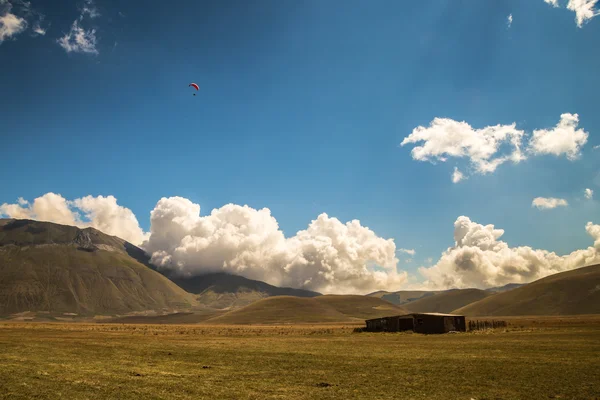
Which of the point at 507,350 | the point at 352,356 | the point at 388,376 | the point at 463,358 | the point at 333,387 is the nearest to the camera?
the point at 333,387

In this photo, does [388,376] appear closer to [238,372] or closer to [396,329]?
[238,372]

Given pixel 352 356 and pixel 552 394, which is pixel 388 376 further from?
pixel 352 356

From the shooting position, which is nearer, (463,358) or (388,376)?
(388,376)

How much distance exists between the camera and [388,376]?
25.3 meters

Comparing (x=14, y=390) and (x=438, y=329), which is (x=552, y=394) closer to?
(x=14, y=390)

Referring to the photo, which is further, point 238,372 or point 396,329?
point 396,329

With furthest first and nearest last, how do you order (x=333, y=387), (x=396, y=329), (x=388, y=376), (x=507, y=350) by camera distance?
1. (x=396, y=329)
2. (x=507, y=350)
3. (x=388, y=376)
4. (x=333, y=387)

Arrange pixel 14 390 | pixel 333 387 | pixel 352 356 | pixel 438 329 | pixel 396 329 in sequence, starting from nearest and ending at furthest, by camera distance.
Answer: pixel 14 390 → pixel 333 387 → pixel 352 356 → pixel 438 329 → pixel 396 329

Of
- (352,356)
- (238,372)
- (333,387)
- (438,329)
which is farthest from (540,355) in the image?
(438,329)

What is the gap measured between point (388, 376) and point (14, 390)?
66.8 feet

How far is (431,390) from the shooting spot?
68.9ft

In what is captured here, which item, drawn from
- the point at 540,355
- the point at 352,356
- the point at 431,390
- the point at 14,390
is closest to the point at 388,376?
the point at 431,390

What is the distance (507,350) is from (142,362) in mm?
34193

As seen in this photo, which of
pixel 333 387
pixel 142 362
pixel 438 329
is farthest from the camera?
pixel 438 329
